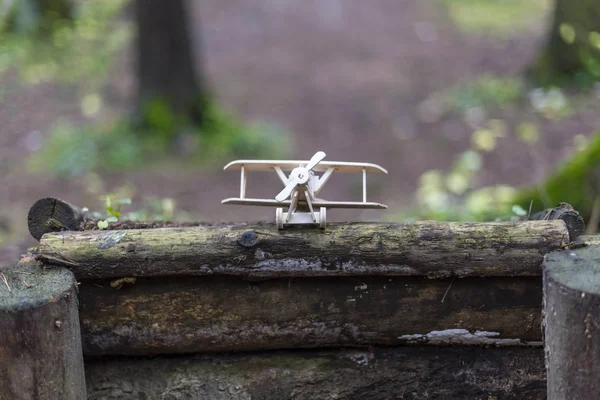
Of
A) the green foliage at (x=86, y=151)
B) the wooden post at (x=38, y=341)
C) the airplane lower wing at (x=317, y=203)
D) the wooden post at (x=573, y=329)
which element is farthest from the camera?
the green foliage at (x=86, y=151)

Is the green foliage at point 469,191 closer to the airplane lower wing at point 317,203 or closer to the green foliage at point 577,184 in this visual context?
the green foliage at point 577,184

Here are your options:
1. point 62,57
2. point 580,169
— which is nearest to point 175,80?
point 62,57

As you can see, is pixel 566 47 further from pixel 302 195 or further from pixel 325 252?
pixel 325 252

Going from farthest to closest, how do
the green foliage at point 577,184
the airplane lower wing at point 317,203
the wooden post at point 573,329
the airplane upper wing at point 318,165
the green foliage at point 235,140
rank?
1. the green foliage at point 235,140
2. the green foliage at point 577,184
3. the airplane upper wing at point 318,165
4. the airplane lower wing at point 317,203
5. the wooden post at point 573,329

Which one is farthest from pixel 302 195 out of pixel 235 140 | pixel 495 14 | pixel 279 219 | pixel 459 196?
pixel 495 14

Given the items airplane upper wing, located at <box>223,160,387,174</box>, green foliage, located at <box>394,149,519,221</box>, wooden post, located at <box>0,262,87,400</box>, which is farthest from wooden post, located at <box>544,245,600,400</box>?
green foliage, located at <box>394,149,519,221</box>

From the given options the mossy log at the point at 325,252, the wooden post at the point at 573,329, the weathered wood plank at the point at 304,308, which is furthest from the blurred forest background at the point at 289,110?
the wooden post at the point at 573,329

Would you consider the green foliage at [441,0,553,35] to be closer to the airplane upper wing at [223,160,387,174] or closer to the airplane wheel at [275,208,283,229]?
the airplane upper wing at [223,160,387,174]
